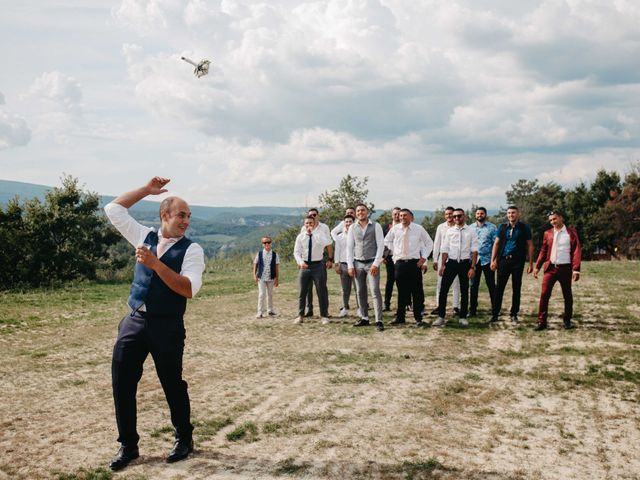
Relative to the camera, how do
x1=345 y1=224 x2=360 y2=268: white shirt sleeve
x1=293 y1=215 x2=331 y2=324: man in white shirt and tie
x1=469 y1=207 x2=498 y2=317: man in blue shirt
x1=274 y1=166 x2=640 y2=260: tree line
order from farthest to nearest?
x1=274 y1=166 x2=640 y2=260: tree line, x1=293 y1=215 x2=331 y2=324: man in white shirt and tie, x1=469 y1=207 x2=498 y2=317: man in blue shirt, x1=345 y1=224 x2=360 y2=268: white shirt sleeve

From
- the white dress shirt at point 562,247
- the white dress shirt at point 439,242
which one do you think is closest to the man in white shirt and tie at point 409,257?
the white dress shirt at point 439,242

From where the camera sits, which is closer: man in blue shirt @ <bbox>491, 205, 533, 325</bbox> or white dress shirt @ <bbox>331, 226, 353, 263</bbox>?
man in blue shirt @ <bbox>491, 205, 533, 325</bbox>

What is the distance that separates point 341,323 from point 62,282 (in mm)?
20245

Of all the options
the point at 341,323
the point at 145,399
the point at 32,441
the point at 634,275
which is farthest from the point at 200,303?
the point at 634,275

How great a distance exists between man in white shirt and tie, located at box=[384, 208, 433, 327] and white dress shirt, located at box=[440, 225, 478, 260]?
1.50 feet

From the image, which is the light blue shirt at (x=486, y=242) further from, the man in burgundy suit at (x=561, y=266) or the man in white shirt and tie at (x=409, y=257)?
the man in burgundy suit at (x=561, y=266)

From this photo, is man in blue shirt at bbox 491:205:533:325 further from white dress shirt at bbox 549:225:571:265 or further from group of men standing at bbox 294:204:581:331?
white dress shirt at bbox 549:225:571:265

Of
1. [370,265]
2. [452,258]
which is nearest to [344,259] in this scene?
[370,265]

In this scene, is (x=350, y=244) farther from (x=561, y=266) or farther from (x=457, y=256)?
(x=561, y=266)

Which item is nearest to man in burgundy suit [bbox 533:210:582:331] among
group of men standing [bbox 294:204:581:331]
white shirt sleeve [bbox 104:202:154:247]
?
group of men standing [bbox 294:204:581:331]

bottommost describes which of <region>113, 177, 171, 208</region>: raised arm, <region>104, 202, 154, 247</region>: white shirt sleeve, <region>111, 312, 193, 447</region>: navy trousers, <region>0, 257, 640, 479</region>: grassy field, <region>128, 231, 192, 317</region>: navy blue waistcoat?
<region>0, 257, 640, 479</region>: grassy field

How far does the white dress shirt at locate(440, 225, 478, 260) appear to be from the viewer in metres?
10.7

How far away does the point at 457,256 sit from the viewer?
35.1ft

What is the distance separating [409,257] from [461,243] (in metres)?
1.07
